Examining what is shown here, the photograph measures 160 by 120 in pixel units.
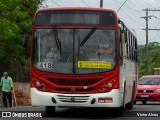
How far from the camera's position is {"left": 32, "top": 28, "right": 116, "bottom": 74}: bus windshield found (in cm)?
1706

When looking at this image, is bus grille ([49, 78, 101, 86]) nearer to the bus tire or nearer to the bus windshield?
the bus windshield

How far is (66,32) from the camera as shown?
17266mm

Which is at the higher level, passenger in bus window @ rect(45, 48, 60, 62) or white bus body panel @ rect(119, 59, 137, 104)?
passenger in bus window @ rect(45, 48, 60, 62)

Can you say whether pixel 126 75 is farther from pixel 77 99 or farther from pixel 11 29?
pixel 11 29

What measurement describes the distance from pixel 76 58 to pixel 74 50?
0.77 feet

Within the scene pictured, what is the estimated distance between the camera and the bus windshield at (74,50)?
17.1m

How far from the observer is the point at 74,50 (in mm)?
17141

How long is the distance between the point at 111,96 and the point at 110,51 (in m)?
1.28

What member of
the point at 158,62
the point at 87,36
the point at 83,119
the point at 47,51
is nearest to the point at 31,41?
the point at 47,51

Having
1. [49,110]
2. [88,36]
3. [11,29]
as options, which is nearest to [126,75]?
[49,110]

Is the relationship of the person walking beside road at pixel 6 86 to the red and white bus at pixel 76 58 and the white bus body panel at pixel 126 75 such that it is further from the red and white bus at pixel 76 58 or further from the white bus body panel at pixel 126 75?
the red and white bus at pixel 76 58

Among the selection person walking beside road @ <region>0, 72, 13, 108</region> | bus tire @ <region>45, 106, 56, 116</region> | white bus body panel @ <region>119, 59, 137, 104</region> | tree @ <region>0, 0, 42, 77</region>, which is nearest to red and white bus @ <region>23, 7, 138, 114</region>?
white bus body panel @ <region>119, 59, 137, 104</region>

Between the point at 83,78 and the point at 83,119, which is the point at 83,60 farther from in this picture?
the point at 83,119

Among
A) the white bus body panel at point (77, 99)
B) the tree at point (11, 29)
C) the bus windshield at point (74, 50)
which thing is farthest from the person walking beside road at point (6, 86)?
the white bus body panel at point (77, 99)
